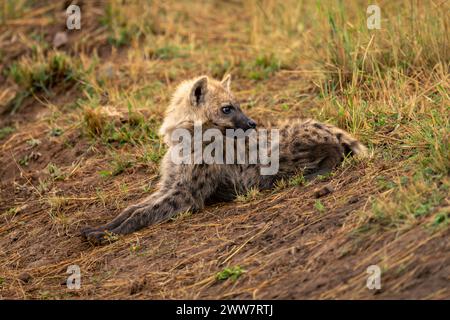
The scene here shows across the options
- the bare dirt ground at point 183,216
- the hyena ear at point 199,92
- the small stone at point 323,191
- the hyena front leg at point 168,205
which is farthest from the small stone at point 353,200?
the hyena ear at point 199,92

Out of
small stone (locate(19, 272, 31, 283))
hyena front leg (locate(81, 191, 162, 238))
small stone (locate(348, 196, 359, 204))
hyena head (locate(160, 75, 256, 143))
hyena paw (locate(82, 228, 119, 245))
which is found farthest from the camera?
hyena head (locate(160, 75, 256, 143))

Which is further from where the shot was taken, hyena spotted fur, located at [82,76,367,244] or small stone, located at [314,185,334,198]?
hyena spotted fur, located at [82,76,367,244]

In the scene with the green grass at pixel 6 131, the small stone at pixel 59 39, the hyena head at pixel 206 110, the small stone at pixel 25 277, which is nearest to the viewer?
the small stone at pixel 25 277

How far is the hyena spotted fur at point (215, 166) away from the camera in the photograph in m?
5.27

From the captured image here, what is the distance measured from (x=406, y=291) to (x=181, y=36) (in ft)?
18.1

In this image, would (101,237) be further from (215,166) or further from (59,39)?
(59,39)

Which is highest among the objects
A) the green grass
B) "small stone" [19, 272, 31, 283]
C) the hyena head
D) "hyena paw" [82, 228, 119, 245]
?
the hyena head

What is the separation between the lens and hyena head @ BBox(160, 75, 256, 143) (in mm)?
5711

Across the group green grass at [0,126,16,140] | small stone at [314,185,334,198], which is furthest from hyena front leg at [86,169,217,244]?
green grass at [0,126,16,140]

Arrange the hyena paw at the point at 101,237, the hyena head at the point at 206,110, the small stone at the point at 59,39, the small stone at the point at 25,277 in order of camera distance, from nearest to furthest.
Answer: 1. the small stone at the point at 25,277
2. the hyena paw at the point at 101,237
3. the hyena head at the point at 206,110
4. the small stone at the point at 59,39

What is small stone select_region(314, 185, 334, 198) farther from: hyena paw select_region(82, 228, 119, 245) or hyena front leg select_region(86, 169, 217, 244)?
hyena paw select_region(82, 228, 119, 245)

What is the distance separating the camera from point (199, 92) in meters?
5.76

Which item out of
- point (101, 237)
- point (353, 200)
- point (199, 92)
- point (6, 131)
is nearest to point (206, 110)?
point (199, 92)

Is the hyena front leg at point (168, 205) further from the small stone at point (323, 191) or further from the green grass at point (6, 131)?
the green grass at point (6, 131)
